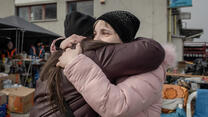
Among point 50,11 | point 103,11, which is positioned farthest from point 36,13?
point 103,11

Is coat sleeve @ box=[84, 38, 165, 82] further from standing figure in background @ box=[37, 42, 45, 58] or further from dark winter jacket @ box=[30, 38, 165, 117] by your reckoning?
standing figure in background @ box=[37, 42, 45, 58]

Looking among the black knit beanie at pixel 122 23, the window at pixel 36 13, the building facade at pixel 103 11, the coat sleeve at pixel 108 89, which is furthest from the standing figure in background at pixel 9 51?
the coat sleeve at pixel 108 89

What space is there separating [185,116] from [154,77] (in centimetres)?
200

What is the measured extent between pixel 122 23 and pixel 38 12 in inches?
431

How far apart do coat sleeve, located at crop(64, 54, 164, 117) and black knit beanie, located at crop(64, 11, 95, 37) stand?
42cm

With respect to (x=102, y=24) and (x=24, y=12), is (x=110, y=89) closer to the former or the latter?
(x=102, y=24)

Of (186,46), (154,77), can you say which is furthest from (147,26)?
(186,46)

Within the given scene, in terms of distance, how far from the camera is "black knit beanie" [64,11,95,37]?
1209 mm

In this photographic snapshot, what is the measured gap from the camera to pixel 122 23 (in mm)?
1025

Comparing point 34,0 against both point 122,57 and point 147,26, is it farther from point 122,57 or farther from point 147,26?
point 122,57

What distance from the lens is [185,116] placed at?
2426 mm

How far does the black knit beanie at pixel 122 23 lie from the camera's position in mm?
1021

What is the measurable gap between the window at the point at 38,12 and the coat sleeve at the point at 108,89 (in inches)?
405

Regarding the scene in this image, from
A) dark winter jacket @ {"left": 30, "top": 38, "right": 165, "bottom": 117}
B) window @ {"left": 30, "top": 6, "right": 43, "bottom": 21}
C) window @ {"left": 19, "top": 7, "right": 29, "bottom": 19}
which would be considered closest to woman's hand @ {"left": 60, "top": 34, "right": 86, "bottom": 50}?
dark winter jacket @ {"left": 30, "top": 38, "right": 165, "bottom": 117}
